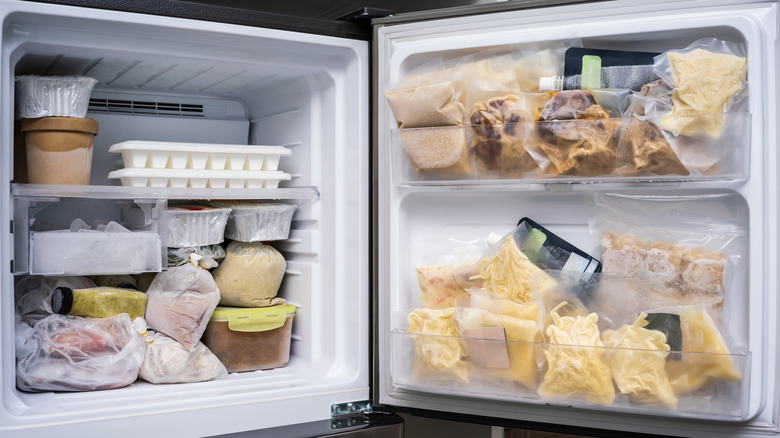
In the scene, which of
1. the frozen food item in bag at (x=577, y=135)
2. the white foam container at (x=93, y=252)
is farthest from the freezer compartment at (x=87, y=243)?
the frozen food item in bag at (x=577, y=135)

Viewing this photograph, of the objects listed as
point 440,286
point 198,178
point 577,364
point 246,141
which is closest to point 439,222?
point 440,286

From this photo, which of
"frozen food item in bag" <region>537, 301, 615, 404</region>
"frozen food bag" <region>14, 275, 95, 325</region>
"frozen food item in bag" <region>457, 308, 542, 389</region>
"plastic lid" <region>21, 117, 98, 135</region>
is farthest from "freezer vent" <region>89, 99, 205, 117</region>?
"frozen food item in bag" <region>537, 301, 615, 404</region>

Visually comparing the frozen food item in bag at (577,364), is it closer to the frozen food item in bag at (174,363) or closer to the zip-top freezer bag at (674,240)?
the zip-top freezer bag at (674,240)

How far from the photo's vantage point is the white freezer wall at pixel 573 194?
1069 millimetres

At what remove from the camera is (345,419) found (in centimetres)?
136

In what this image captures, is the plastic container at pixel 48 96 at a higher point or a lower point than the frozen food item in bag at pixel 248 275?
higher

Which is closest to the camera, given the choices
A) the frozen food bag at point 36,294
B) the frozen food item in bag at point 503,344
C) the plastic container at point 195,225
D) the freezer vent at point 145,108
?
the frozen food item in bag at point 503,344

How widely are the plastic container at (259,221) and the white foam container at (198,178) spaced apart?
6 cm

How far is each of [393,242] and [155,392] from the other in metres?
0.56

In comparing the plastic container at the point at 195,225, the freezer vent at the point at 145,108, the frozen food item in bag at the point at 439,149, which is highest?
the freezer vent at the point at 145,108

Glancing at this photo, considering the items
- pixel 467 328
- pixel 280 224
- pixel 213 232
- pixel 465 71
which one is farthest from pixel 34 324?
pixel 465 71

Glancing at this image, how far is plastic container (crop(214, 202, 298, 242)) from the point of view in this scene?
1537 millimetres

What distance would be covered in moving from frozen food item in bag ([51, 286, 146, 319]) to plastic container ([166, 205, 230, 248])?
0.46 ft

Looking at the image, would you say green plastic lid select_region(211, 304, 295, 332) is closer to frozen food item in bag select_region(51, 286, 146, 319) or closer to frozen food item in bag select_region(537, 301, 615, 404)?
frozen food item in bag select_region(51, 286, 146, 319)
